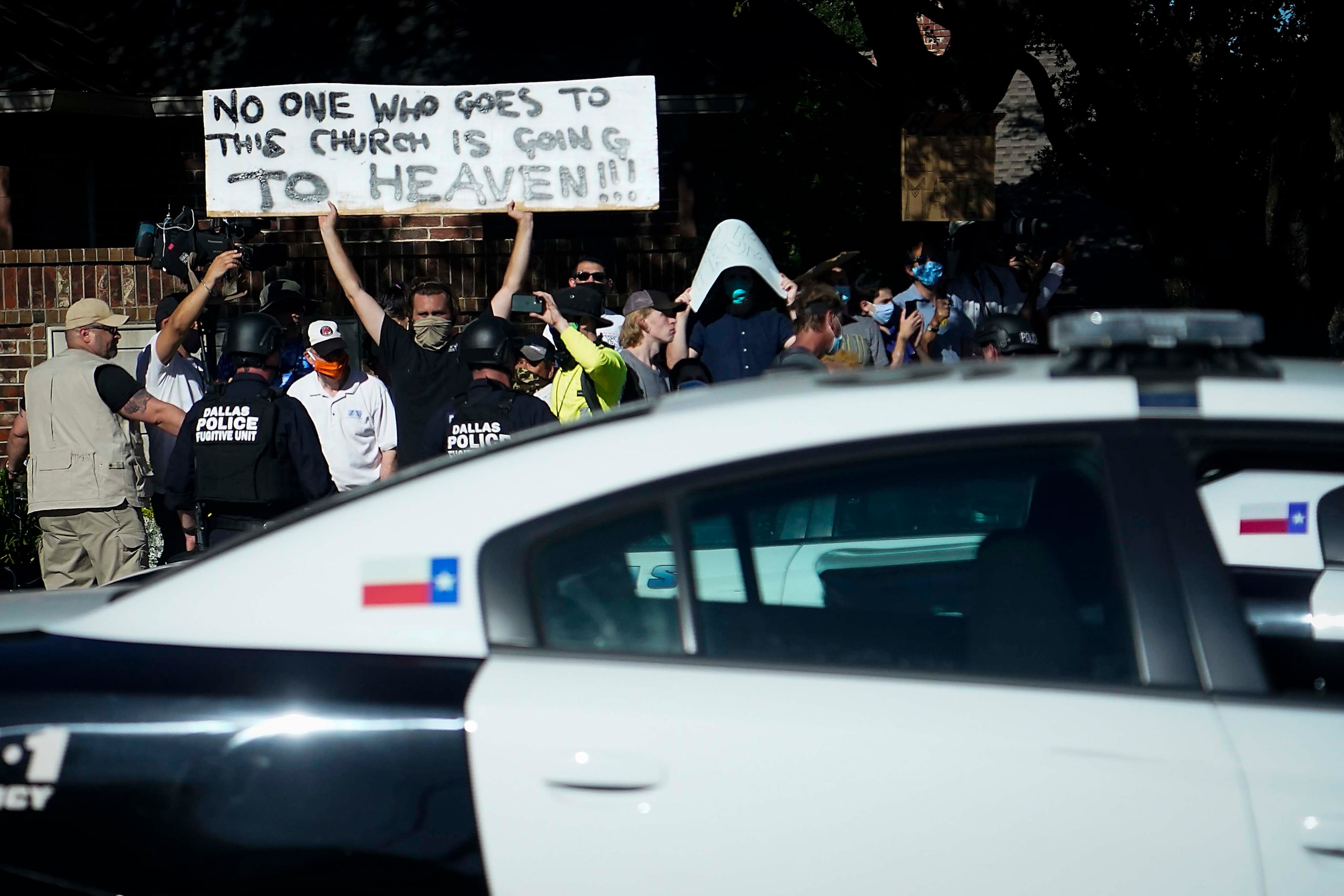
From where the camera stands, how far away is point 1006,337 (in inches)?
264

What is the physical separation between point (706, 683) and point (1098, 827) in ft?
Answer: 1.94

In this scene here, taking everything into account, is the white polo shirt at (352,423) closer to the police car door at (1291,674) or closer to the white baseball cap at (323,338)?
the white baseball cap at (323,338)

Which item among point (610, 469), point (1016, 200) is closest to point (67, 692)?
point (610, 469)

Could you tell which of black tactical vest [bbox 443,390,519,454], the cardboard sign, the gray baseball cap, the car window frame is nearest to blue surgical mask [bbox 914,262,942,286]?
the cardboard sign

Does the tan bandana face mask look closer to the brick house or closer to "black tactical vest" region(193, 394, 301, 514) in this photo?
"black tactical vest" region(193, 394, 301, 514)

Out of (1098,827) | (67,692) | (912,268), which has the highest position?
(912,268)

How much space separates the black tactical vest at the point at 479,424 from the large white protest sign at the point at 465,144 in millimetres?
2112

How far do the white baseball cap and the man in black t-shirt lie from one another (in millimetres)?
196

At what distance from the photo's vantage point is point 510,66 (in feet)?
42.4

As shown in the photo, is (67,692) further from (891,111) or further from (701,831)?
(891,111)

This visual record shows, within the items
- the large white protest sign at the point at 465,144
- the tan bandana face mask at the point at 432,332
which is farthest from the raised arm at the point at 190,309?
the tan bandana face mask at the point at 432,332

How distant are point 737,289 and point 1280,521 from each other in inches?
156

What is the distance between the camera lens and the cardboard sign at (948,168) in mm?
7996

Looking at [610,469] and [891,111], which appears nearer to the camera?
[610,469]
